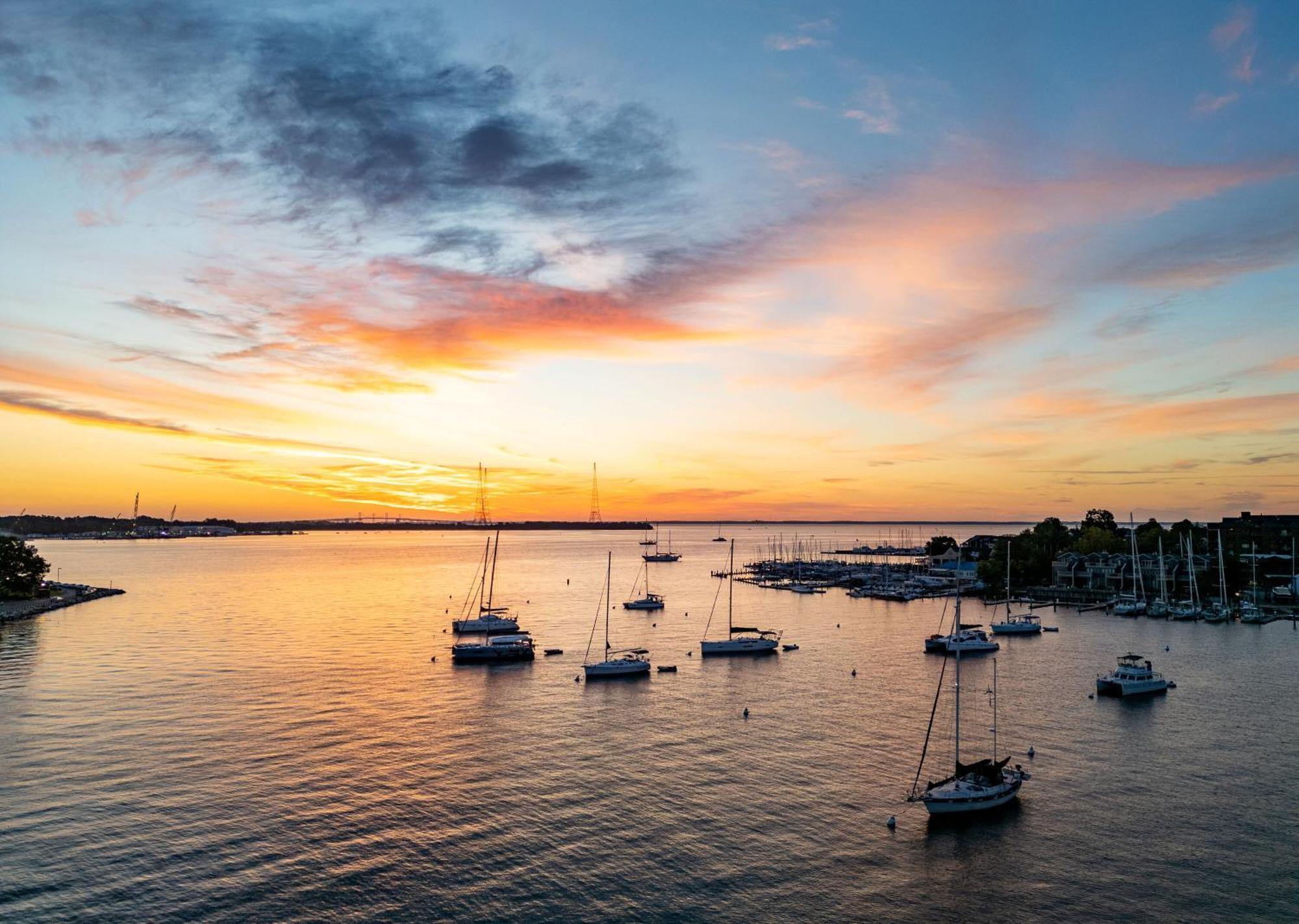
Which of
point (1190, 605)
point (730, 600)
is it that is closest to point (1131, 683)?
point (730, 600)

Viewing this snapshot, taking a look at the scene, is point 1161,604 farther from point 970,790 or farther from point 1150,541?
point 970,790

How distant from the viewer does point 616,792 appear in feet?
168

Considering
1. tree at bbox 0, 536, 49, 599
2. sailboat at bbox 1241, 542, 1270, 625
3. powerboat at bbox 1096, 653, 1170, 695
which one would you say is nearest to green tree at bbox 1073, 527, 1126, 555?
sailboat at bbox 1241, 542, 1270, 625

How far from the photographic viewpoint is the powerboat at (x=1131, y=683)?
250ft

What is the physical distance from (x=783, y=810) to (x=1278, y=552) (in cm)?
18311

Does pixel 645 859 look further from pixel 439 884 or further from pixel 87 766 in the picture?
pixel 87 766

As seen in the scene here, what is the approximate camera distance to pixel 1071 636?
377 feet

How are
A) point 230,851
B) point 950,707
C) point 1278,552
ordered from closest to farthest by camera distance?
point 230,851
point 950,707
point 1278,552

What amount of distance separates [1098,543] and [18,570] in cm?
21382

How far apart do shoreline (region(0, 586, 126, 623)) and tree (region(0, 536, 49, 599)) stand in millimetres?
2152

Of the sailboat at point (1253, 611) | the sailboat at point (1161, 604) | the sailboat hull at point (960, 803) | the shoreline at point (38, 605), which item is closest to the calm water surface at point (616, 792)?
the sailboat hull at point (960, 803)

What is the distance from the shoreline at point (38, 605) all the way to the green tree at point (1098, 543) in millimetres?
198881

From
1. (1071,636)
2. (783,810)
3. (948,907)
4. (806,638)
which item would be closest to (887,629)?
(806,638)

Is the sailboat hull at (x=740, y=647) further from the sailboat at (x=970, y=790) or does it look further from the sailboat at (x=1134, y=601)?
the sailboat at (x=1134, y=601)
